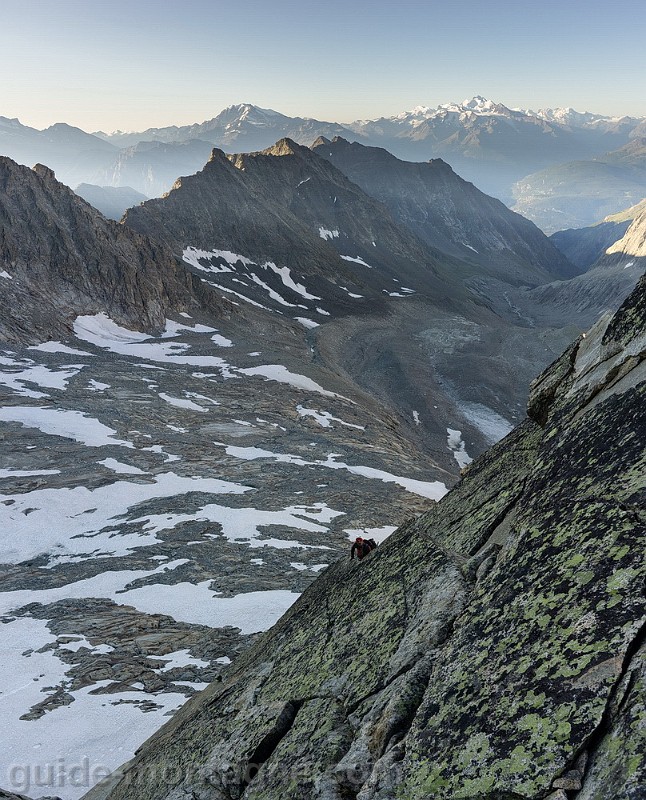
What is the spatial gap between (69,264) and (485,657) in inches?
4133

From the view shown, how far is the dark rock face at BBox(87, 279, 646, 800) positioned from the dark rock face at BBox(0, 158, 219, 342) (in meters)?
82.2

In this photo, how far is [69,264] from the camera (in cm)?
9700

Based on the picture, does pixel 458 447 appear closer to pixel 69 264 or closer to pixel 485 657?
pixel 69 264

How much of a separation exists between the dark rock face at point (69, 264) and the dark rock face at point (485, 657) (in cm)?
8220

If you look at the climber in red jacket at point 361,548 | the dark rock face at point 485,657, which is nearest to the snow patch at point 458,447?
the climber in red jacket at point 361,548

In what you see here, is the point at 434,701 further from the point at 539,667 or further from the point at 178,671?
the point at 178,671

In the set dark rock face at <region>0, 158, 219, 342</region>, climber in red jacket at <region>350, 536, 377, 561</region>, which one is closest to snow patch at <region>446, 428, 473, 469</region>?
dark rock face at <region>0, 158, 219, 342</region>

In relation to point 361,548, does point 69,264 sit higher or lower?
higher

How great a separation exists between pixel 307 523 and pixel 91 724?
18267 mm

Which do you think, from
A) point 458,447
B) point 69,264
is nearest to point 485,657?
point 458,447

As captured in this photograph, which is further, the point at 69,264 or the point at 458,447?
the point at 69,264

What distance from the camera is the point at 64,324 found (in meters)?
86.4

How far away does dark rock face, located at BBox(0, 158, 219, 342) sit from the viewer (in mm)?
88125

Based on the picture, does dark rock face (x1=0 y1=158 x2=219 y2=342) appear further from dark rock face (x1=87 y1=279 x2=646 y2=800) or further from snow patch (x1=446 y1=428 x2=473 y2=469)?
dark rock face (x1=87 y1=279 x2=646 y2=800)
